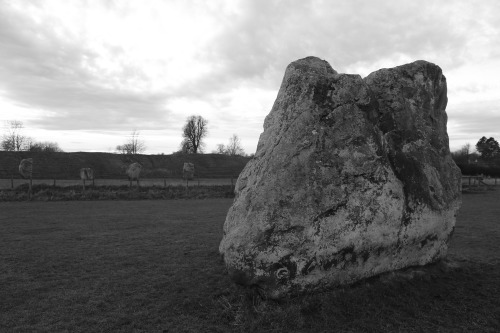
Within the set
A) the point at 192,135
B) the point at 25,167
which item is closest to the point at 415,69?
the point at 25,167

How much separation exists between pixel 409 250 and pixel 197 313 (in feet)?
12.0

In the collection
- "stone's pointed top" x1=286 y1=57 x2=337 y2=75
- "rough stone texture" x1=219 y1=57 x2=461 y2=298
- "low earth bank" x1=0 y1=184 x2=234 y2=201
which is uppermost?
"stone's pointed top" x1=286 y1=57 x2=337 y2=75

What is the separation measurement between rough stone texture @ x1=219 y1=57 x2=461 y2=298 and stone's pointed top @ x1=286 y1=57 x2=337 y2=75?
0.06ft

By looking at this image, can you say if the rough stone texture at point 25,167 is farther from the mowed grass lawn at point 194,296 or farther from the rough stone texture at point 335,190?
the rough stone texture at point 335,190

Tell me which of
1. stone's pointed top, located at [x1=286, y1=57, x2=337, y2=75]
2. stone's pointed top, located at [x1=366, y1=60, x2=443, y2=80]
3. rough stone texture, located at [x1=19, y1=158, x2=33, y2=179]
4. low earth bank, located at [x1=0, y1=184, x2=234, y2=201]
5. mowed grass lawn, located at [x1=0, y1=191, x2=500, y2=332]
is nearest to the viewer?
mowed grass lawn, located at [x1=0, y1=191, x2=500, y2=332]

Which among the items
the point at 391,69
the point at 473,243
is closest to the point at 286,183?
the point at 391,69

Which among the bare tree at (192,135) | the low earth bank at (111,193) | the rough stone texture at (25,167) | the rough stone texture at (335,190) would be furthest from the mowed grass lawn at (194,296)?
the bare tree at (192,135)

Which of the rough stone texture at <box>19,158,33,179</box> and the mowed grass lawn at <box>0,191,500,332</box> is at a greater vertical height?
the rough stone texture at <box>19,158,33,179</box>

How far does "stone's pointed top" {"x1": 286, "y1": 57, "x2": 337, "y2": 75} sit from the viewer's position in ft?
22.1

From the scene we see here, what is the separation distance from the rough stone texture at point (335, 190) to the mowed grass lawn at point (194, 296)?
1.15 ft

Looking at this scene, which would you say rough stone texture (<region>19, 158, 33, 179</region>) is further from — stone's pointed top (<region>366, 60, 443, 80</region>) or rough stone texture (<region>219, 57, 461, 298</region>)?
stone's pointed top (<region>366, 60, 443, 80</region>)

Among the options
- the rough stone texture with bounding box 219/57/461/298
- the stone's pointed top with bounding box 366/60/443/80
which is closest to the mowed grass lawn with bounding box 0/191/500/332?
the rough stone texture with bounding box 219/57/461/298

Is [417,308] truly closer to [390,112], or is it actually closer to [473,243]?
[390,112]

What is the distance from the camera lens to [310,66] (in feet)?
22.3
